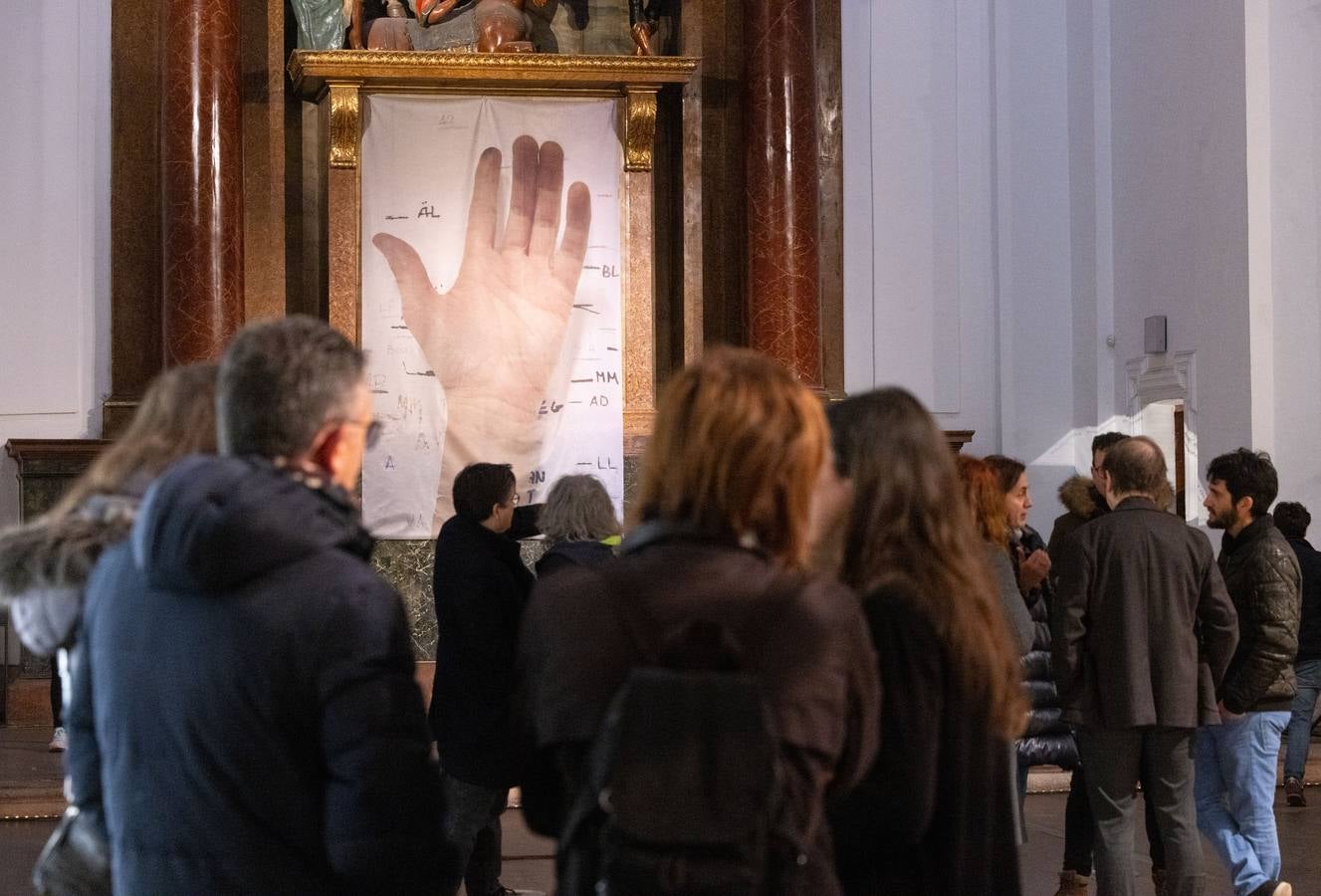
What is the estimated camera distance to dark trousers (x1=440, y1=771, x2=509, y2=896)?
5.12m

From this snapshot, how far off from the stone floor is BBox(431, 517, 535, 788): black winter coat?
119 cm

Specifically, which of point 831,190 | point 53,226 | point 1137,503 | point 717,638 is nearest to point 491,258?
point 831,190

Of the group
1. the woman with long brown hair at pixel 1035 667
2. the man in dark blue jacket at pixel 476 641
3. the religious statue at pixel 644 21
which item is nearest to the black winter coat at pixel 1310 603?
the woman with long brown hair at pixel 1035 667

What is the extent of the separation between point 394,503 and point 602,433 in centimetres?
140

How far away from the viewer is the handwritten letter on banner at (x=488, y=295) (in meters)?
10.2

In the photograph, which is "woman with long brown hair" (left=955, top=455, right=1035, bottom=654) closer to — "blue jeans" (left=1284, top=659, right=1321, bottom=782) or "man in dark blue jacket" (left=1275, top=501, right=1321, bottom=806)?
"man in dark blue jacket" (left=1275, top=501, right=1321, bottom=806)

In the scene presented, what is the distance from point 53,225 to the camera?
10.2 metres

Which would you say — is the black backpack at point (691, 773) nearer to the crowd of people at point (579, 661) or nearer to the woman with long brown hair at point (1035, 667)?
the crowd of people at point (579, 661)

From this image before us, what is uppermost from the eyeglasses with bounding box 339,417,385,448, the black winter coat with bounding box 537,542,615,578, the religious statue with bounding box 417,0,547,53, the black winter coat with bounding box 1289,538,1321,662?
the religious statue with bounding box 417,0,547,53

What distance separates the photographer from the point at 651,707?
81.2 inches

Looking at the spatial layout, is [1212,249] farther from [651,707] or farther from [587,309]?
[651,707]

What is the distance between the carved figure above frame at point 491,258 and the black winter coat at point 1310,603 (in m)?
4.03

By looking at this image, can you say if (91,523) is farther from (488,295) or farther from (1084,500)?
(488,295)

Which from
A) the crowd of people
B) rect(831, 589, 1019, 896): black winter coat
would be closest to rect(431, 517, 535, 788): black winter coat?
the crowd of people
